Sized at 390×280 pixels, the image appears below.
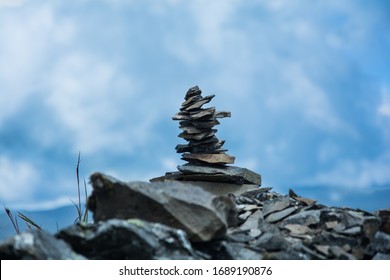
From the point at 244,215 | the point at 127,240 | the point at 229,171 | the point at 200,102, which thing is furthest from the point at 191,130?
the point at 127,240

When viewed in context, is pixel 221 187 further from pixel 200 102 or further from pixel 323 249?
pixel 323 249

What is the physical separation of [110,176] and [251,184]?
21.0 feet

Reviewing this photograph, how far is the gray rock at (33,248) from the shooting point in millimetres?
5523

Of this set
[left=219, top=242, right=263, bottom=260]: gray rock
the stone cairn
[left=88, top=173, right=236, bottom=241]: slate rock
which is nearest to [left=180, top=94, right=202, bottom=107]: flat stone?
the stone cairn

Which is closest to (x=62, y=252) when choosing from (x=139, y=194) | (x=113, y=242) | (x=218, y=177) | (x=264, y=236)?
(x=113, y=242)

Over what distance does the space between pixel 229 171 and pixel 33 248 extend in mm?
7418

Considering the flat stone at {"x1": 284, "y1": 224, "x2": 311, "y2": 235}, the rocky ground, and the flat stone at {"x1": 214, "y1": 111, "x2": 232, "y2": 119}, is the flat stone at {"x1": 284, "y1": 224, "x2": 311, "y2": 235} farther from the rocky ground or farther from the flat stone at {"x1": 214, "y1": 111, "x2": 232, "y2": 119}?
the flat stone at {"x1": 214, "y1": 111, "x2": 232, "y2": 119}

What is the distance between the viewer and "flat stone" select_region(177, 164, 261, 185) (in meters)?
12.4

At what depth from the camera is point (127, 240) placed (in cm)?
602

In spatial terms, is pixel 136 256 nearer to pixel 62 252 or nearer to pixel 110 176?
pixel 62 252

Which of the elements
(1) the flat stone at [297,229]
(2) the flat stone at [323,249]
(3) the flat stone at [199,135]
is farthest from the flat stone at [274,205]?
(3) the flat stone at [199,135]

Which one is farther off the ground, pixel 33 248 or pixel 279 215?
pixel 279 215

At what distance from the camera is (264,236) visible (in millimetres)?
7367

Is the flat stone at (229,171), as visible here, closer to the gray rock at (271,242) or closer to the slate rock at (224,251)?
the gray rock at (271,242)
